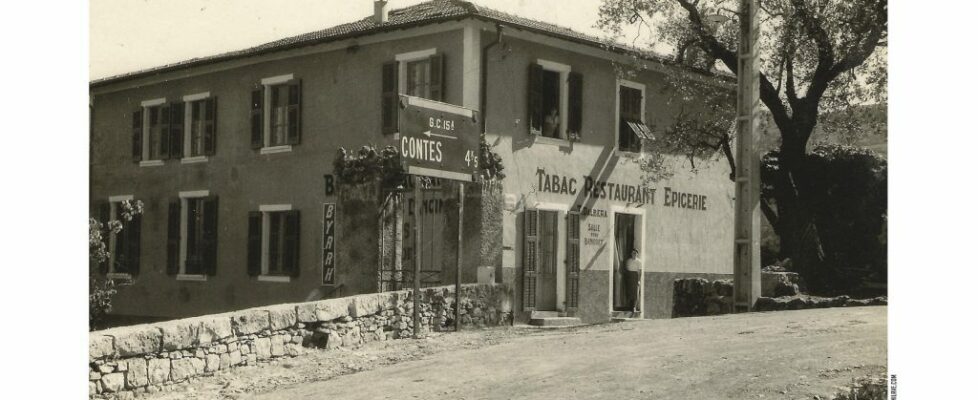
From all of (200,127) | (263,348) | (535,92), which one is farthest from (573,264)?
(200,127)

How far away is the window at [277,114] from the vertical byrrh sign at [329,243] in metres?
1.05

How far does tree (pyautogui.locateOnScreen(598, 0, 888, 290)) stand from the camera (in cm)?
888

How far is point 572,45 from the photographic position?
1162 cm

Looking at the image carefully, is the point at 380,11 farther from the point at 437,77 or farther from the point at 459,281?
the point at 459,281

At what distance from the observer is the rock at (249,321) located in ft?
29.1

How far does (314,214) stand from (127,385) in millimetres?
6602

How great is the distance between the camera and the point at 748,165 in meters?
9.57

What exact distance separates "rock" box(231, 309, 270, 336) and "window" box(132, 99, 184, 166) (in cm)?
192

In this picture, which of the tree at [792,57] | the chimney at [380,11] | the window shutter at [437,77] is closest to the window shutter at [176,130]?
the chimney at [380,11]

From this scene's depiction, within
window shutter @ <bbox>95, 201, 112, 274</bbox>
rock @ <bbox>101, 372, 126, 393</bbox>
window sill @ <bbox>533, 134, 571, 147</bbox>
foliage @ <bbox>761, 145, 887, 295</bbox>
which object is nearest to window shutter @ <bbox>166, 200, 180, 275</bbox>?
window shutter @ <bbox>95, 201, 112, 274</bbox>

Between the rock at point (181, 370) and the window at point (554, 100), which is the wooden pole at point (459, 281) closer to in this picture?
the window at point (554, 100)

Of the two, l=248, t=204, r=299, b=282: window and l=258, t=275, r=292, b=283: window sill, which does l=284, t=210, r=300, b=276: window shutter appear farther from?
l=258, t=275, r=292, b=283: window sill

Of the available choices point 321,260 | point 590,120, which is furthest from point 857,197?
point 321,260
